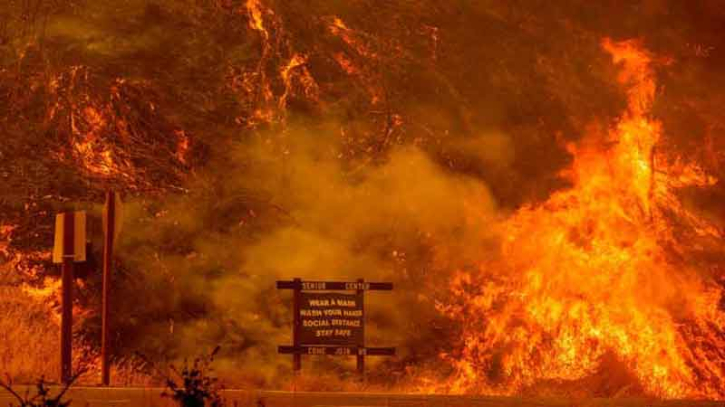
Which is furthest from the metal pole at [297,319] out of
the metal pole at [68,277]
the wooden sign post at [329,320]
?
the metal pole at [68,277]

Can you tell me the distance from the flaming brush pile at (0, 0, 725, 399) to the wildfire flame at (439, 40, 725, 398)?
0.04m

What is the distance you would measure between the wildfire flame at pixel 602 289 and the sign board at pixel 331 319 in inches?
87.1

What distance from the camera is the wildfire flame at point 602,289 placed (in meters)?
15.0

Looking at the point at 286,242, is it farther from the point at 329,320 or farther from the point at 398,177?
the point at 329,320

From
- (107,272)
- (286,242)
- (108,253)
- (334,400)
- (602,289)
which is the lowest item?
(334,400)

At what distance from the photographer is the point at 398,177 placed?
17484 millimetres

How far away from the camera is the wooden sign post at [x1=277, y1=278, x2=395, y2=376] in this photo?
1336 cm

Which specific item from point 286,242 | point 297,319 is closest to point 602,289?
point 297,319

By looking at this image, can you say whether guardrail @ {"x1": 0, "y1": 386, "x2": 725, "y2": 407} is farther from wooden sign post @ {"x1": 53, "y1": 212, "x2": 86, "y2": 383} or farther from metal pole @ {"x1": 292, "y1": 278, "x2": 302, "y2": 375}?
metal pole @ {"x1": 292, "y1": 278, "x2": 302, "y2": 375}

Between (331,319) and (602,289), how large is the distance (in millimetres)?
4699

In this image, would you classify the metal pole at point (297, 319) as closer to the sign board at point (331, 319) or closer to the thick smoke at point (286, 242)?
the sign board at point (331, 319)

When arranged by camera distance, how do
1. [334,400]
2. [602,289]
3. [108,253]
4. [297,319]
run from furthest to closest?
[602,289] → [297,319] → [108,253] → [334,400]

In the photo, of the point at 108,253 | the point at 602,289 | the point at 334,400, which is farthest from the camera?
the point at 602,289

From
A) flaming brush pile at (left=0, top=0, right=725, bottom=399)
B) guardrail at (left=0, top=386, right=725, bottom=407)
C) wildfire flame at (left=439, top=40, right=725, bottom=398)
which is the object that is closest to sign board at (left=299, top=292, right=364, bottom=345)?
flaming brush pile at (left=0, top=0, right=725, bottom=399)
